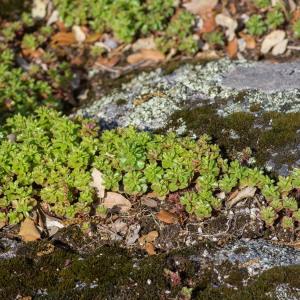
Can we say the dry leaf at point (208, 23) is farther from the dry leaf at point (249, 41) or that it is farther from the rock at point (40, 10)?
the rock at point (40, 10)

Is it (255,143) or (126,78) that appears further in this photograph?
(126,78)

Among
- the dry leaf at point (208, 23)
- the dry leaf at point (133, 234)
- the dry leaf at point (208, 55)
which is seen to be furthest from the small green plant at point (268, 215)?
the dry leaf at point (208, 23)

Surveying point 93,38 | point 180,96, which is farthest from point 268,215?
point 93,38

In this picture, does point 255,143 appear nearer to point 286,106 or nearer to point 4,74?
point 286,106

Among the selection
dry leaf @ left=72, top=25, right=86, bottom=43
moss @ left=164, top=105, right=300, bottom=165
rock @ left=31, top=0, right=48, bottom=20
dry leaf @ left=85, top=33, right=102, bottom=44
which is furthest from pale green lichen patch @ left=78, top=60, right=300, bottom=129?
rock @ left=31, top=0, right=48, bottom=20

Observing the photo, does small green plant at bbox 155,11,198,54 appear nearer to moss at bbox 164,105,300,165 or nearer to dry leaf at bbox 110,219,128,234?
moss at bbox 164,105,300,165

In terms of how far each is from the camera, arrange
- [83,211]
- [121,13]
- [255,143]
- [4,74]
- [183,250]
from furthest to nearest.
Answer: [121,13] < [4,74] < [255,143] < [83,211] < [183,250]

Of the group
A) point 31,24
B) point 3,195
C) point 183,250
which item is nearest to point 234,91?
point 183,250
